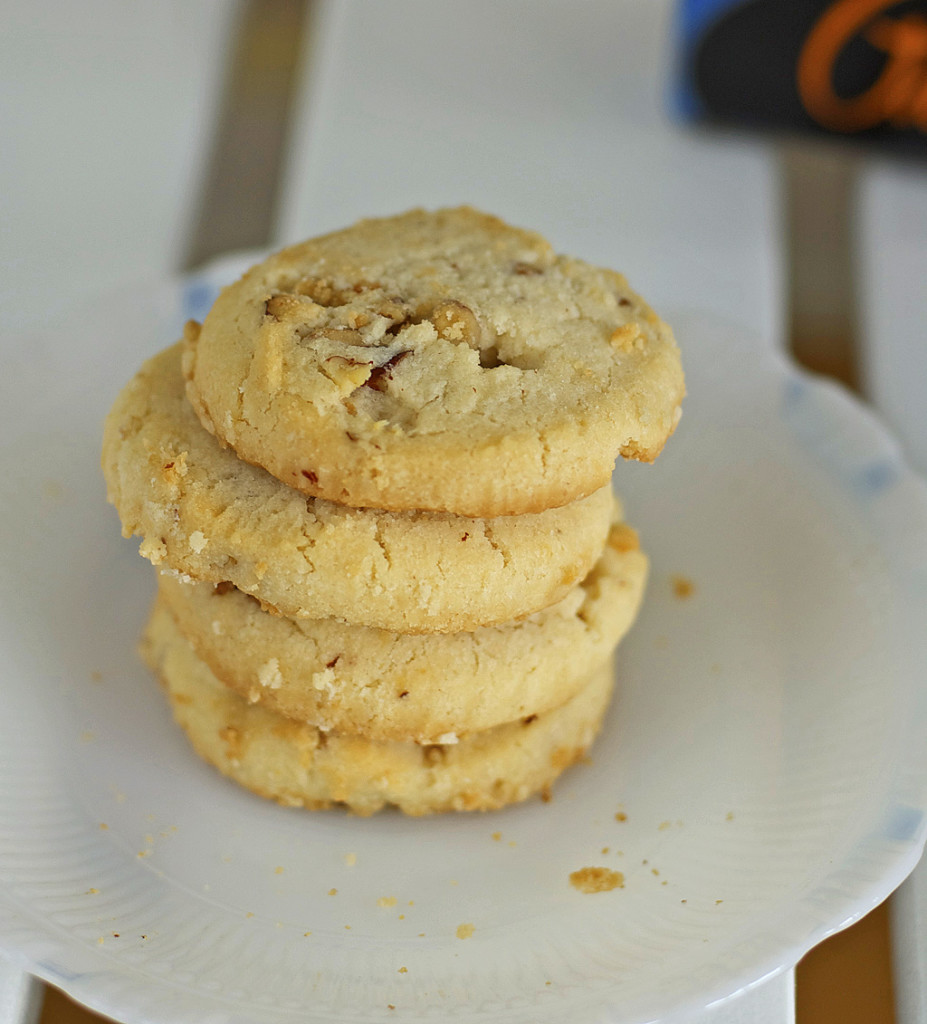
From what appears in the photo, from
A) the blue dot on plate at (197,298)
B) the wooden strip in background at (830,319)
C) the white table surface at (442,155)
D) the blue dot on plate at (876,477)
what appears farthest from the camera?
the white table surface at (442,155)

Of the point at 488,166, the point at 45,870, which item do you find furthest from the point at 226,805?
the point at 488,166

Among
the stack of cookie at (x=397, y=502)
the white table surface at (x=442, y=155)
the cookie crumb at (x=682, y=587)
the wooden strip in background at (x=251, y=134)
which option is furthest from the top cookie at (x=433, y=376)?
the wooden strip in background at (x=251, y=134)

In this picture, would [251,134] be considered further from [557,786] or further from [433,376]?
[557,786]

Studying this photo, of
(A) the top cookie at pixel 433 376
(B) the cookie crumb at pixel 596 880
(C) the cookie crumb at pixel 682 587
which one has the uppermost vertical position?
(A) the top cookie at pixel 433 376

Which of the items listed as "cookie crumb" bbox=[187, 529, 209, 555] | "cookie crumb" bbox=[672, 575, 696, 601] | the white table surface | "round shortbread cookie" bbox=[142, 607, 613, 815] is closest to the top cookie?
"cookie crumb" bbox=[187, 529, 209, 555]

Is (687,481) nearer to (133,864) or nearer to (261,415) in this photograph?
(261,415)

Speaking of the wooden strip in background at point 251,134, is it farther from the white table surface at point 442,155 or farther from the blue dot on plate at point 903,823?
the blue dot on plate at point 903,823

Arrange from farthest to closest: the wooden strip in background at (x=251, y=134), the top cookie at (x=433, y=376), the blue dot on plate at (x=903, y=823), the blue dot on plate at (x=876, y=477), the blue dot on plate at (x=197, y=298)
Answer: the wooden strip in background at (x=251, y=134), the blue dot on plate at (x=197, y=298), the blue dot on plate at (x=876, y=477), the blue dot on plate at (x=903, y=823), the top cookie at (x=433, y=376)
